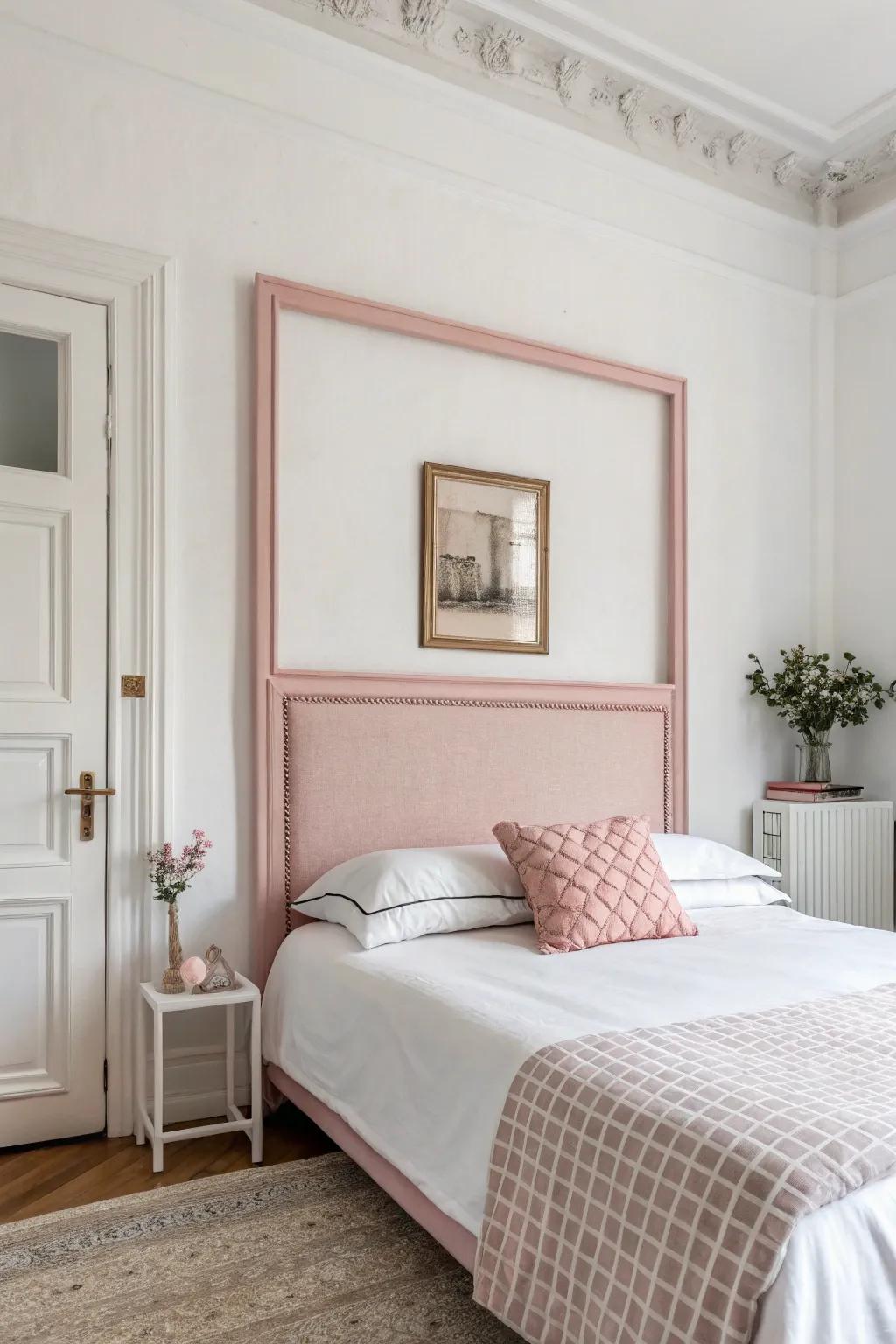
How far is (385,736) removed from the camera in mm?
3014

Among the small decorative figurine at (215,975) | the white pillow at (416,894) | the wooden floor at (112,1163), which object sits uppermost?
the white pillow at (416,894)

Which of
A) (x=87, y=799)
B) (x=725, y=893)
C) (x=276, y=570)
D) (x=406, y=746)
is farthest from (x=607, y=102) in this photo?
(x=87, y=799)

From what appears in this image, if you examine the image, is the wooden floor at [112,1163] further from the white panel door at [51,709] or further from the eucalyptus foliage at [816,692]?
the eucalyptus foliage at [816,692]

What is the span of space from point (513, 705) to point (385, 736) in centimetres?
48

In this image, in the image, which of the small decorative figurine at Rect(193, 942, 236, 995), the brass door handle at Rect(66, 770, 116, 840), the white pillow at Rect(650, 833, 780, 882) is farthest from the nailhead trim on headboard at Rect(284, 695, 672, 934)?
the brass door handle at Rect(66, 770, 116, 840)

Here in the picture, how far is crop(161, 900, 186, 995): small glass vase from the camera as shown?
2.54 metres

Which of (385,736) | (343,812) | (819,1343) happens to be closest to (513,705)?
(385,736)

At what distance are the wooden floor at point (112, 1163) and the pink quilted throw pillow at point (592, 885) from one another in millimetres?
823

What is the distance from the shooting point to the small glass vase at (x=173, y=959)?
2539 millimetres

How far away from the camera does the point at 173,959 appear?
2.60 metres

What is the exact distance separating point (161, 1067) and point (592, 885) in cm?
111

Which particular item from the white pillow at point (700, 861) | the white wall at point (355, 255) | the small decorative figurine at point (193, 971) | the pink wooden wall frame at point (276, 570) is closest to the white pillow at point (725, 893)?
the white pillow at point (700, 861)

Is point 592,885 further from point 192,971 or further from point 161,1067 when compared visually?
point 161,1067

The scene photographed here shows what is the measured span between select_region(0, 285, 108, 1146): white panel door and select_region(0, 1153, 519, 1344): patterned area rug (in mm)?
461
